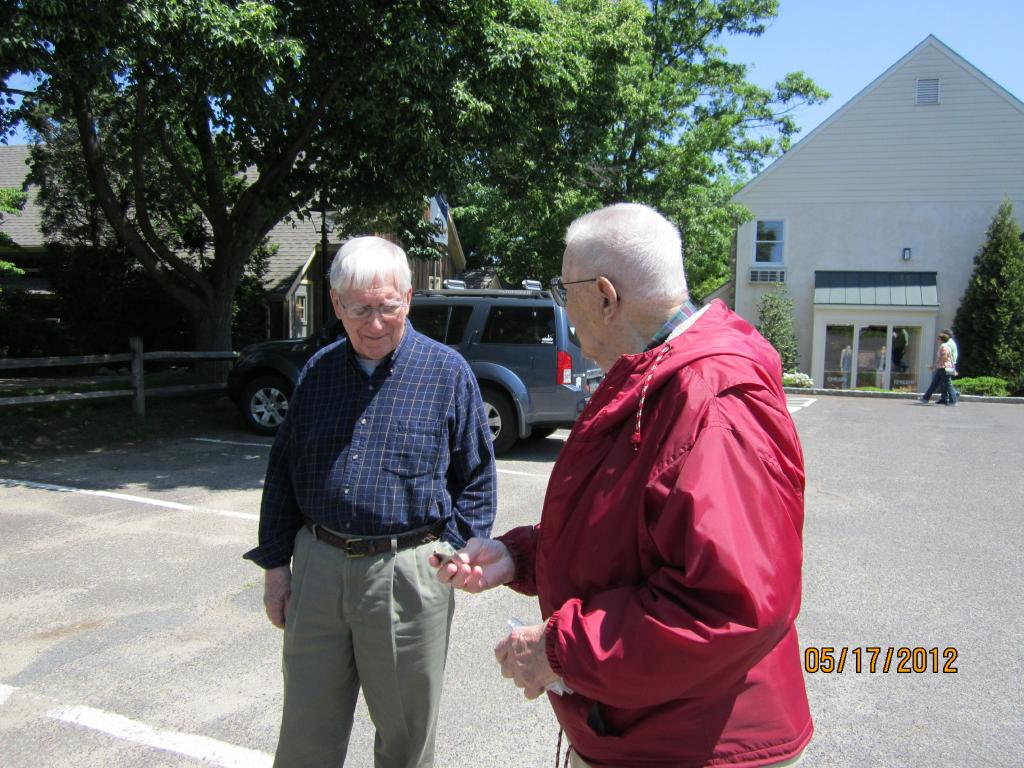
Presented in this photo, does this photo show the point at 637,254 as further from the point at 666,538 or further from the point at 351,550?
the point at 351,550

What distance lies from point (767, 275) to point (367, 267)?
25.0 m

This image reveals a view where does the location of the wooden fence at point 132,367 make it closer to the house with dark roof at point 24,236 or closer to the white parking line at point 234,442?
the white parking line at point 234,442

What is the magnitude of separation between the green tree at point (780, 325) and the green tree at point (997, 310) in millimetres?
4620

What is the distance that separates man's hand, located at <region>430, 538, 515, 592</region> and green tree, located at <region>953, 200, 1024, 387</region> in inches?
950

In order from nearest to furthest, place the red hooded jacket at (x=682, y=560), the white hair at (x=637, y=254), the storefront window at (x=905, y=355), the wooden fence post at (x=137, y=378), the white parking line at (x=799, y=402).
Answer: the red hooded jacket at (x=682, y=560), the white hair at (x=637, y=254), the wooden fence post at (x=137, y=378), the white parking line at (x=799, y=402), the storefront window at (x=905, y=355)

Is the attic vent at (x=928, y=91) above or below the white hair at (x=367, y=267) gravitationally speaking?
above

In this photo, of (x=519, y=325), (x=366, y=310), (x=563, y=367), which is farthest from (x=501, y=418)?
(x=366, y=310)

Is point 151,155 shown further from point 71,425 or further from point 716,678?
point 716,678

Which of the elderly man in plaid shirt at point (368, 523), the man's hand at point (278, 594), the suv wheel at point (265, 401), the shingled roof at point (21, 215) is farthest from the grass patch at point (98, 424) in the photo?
the shingled roof at point (21, 215)

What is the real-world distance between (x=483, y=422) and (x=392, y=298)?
20.9 inches

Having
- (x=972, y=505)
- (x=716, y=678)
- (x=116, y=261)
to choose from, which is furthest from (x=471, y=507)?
(x=116, y=261)

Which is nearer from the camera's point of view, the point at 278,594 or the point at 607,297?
the point at 607,297

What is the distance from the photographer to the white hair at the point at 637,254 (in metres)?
1.64
